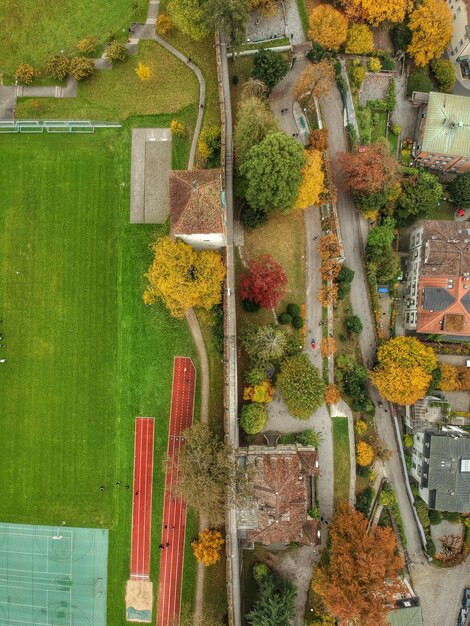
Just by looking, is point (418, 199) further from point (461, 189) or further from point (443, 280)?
point (443, 280)

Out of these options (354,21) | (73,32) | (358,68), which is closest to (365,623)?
(358,68)

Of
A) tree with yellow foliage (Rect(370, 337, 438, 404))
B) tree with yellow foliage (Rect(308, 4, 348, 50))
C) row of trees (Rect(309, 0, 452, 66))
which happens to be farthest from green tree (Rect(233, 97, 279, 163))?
tree with yellow foliage (Rect(370, 337, 438, 404))

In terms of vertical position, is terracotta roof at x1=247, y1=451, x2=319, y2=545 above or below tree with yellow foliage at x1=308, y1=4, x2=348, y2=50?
below

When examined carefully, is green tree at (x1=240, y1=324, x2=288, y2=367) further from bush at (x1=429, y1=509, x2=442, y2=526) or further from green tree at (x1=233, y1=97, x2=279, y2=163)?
bush at (x1=429, y1=509, x2=442, y2=526)

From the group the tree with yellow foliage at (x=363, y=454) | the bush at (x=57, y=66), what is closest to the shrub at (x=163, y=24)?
the bush at (x=57, y=66)

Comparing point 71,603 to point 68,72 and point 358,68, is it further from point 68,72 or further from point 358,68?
point 358,68

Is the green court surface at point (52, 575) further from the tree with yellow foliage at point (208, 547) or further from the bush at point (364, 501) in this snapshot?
the bush at point (364, 501)

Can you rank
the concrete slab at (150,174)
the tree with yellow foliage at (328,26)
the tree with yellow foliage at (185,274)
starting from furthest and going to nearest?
the concrete slab at (150,174) < the tree with yellow foliage at (328,26) < the tree with yellow foliage at (185,274)
